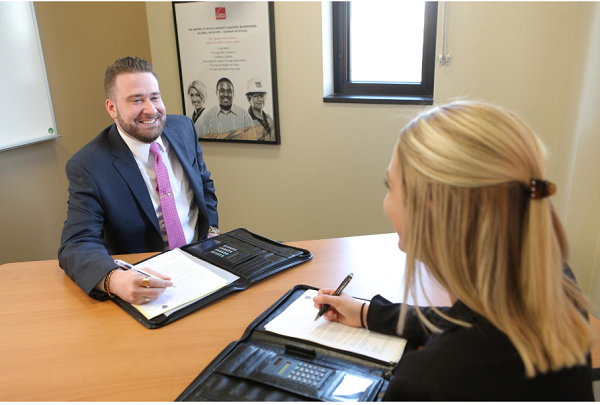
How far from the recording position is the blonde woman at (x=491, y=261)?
693mm

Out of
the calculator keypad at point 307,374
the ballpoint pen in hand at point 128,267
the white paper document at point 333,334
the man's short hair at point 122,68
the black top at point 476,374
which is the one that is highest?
the man's short hair at point 122,68

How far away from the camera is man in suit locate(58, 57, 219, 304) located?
5.46 ft

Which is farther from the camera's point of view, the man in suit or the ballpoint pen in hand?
the man in suit

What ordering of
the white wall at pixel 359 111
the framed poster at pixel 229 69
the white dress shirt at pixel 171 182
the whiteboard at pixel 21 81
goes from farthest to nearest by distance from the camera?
the framed poster at pixel 229 69 < the whiteboard at pixel 21 81 < the white wall at pixel 359 111 < the white dress shirt at pixel 171 182

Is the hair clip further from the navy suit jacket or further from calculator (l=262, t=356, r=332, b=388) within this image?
the navy suit jacket

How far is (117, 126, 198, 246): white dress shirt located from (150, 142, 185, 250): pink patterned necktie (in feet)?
0.12

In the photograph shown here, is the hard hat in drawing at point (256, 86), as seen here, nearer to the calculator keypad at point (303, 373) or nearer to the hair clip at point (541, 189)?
the calculator keypad at point (303, 373)

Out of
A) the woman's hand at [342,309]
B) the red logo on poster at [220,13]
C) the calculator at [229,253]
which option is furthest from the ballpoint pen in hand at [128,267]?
the red logo on poster at [220,13]

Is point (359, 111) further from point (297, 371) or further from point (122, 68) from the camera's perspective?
point (297, 371)

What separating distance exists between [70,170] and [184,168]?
482mm

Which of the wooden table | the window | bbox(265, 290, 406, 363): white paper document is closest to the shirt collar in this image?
the wooden table

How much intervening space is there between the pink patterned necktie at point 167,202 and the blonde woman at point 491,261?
1330 millimetres

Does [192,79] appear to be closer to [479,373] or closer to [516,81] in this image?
[516,81]

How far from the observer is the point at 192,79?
297cm
